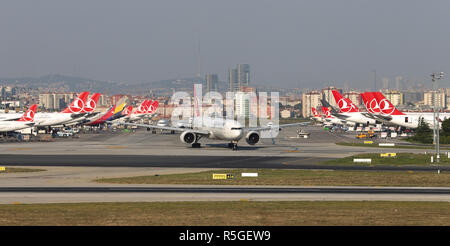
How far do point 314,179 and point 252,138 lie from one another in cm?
3709

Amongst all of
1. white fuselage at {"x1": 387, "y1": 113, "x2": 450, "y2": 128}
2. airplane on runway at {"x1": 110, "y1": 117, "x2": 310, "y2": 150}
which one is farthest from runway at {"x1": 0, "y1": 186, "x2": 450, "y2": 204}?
white fuselage at {"x1": 387, "y1": 113, "x2": 450, "y2": 128}

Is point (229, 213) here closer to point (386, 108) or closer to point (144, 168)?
point (144, 168)

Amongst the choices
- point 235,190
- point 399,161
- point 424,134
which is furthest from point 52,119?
point 235,190

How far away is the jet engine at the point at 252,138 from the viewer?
286 ft

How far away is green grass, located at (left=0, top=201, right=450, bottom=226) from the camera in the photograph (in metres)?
29.8

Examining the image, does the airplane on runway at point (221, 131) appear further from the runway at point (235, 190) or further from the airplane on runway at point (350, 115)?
the airplane on runway at point (350, 115)

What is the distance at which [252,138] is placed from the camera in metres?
87.4

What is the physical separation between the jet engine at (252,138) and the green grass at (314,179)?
99.6 feet

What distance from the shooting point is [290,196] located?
4003cm

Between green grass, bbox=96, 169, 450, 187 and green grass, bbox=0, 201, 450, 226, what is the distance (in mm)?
11624

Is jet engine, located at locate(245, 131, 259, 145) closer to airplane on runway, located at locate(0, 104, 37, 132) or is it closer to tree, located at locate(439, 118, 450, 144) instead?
tree, located at locate(439, 118, 450, 144)

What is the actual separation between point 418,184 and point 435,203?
37.4 ft

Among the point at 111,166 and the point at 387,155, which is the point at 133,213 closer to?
the point at 111,166
